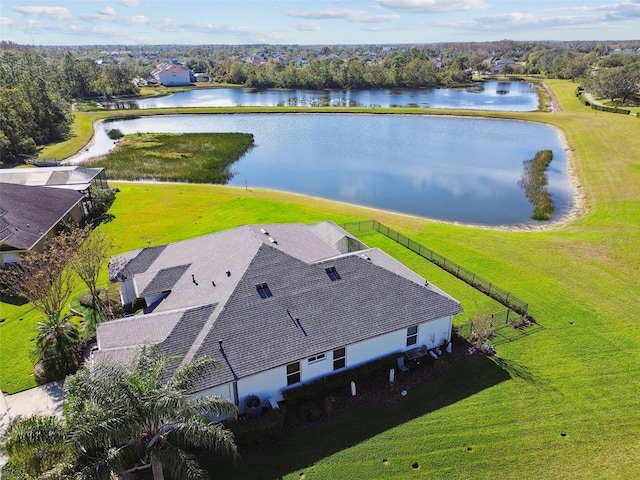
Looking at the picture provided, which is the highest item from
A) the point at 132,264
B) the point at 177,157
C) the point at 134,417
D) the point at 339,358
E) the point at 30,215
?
the point at 134,417

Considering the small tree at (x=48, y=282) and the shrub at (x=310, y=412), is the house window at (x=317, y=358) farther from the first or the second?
the small tree at (x=48, y=282)

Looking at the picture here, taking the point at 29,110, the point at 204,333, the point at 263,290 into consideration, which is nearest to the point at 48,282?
the point at 204,333

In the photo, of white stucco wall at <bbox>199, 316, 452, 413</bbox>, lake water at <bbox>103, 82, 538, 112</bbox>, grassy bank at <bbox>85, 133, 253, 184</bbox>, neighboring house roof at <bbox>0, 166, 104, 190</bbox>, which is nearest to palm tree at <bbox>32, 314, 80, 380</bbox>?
white stucco wall at <bbox>199, 316, 452, 413</bbox>

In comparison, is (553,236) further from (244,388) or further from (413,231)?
(244,388)

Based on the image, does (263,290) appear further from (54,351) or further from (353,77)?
(353,77)

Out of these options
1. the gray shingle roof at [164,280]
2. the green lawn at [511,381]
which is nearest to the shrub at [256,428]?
the green lawn at [511,381]

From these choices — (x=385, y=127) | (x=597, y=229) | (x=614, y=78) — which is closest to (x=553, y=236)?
(x=597, y=229)
